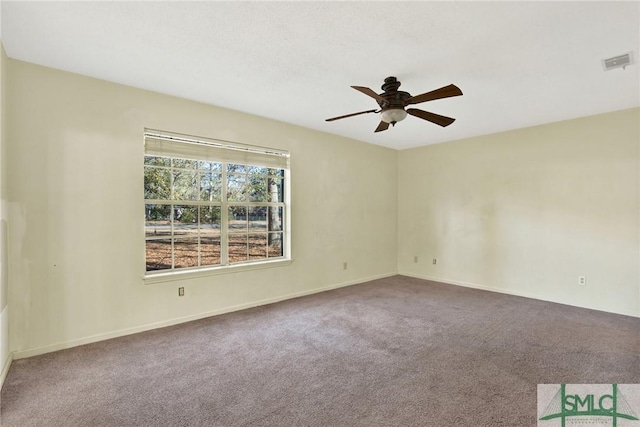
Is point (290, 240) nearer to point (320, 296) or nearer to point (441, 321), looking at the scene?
point (320, 296)

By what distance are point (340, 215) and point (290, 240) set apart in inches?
42.3

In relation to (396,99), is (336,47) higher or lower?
higher

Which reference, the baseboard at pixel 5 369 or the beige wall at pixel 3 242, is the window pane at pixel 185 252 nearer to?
the beige wall at pixel 3 242

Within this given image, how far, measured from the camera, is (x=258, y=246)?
169 inches

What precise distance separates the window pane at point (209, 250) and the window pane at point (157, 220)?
1.42 ft

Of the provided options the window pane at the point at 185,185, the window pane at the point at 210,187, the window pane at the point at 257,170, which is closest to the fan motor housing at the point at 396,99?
the window pane at the point at 257,170

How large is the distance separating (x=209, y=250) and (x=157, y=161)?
3.92ft

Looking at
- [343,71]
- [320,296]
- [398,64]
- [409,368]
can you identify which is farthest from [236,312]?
[398,64]

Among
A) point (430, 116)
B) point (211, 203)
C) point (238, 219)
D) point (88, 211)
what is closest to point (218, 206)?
point (211, 203)

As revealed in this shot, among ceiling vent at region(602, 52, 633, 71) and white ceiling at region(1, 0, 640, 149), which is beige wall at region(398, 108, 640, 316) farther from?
ceiling vent at region(602, 52, 633, 71)

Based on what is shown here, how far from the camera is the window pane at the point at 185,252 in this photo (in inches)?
141

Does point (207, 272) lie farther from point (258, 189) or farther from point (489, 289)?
point (489, 289)

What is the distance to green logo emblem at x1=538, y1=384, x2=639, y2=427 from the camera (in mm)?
1879

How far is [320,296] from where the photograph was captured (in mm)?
4594
